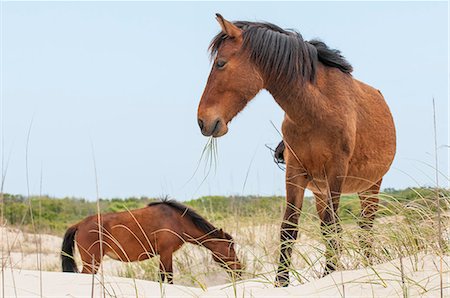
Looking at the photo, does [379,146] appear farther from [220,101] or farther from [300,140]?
[220,101]

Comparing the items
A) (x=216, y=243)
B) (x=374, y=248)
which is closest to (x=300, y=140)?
(x=374, y=248)

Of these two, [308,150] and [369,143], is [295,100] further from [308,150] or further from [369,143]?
[369,143]

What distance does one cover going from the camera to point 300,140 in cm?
537

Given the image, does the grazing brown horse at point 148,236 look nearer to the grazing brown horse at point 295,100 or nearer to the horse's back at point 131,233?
the horse's back at point 131,233

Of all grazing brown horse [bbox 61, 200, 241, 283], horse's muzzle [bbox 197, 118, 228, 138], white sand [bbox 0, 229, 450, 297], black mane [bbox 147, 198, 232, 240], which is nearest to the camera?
white sand [bbox 0, 229, 450, 297]

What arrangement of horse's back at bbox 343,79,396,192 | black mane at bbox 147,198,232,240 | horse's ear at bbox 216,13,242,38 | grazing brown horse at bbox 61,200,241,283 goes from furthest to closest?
black mane at bbox 147,198,232,240
grazing brown horse at bbox 61,200,241,283
horse's back at bbox 343,79,396,192
horse's ear at bbox 216,13,242,38

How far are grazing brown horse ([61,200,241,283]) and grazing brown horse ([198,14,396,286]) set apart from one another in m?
3.65

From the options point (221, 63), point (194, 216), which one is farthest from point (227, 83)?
point (194, 216)

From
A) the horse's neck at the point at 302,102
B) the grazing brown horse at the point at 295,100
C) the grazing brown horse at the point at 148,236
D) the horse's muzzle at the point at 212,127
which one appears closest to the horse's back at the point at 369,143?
the grazing brown horse at the point at 295,100

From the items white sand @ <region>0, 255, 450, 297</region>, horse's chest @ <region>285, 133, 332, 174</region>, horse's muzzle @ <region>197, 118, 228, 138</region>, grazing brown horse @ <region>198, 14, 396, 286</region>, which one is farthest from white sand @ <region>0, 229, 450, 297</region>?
horse's chest @ <region>285, 133, 332, 174</region>

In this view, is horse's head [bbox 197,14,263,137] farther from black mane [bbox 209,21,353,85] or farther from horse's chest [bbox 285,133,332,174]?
horse's chest [bbox 285,133,332,174]

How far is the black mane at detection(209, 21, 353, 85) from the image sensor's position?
5.18 metres

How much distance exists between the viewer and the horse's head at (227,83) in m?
4.94

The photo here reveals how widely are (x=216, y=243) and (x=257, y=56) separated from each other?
4595mm
